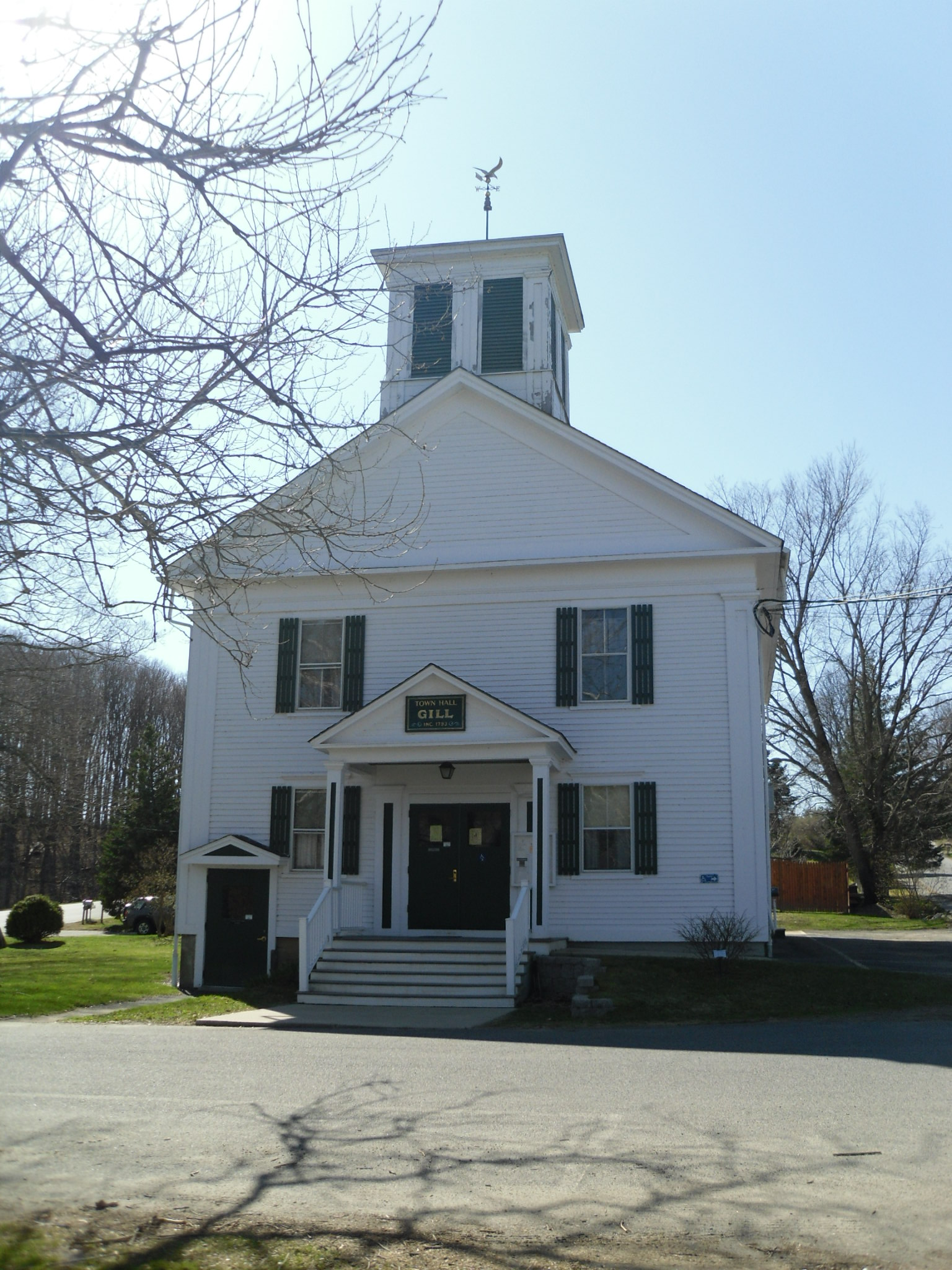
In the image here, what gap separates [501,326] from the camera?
72.3ft

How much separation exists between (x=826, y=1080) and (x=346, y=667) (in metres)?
11.7

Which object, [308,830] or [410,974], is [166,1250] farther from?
[308,830]

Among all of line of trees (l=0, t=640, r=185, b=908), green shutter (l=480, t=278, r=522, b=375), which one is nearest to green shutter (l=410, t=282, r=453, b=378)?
green shutter (l=480, t=278, r=522, b=375)

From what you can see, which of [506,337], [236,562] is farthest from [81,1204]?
[506,337]

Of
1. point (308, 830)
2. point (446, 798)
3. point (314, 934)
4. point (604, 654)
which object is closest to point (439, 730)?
point (446, 798)

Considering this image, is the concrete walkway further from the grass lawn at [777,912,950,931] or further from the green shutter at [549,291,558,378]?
the grass lawn at [777,912,950,931]

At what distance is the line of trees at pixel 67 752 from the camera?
33812 millimetres

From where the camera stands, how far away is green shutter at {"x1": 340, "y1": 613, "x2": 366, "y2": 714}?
19094mm

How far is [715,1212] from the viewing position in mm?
5352

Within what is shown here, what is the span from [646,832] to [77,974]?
11.0 metres

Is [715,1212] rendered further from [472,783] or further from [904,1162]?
[472,783]

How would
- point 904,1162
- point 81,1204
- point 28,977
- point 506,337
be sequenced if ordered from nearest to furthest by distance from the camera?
point 81,1204
point 904,1162
point 28,977
point 506,337

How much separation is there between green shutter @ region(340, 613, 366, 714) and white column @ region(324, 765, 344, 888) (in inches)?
59.5

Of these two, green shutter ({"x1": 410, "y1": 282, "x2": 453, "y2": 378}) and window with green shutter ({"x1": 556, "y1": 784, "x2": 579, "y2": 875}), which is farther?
green shutter ({"x1": 410, "y1": 282, "x2": 453, "y2": 378})
